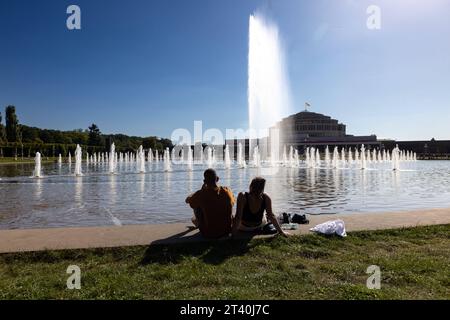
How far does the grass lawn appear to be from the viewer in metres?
4.96

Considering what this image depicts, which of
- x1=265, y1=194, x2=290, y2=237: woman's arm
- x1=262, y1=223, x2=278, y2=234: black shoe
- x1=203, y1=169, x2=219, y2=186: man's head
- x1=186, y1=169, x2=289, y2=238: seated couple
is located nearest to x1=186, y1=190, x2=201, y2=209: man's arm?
x1=186, y1=169, x2=289, y2=238: seated couple

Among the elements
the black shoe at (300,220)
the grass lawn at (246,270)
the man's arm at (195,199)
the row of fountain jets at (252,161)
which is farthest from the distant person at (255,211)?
the row of fountain jets at (252,161)

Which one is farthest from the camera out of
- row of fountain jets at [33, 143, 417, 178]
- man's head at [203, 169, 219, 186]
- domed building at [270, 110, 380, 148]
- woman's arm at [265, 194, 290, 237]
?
domed building at [270, 110, 380, 148]

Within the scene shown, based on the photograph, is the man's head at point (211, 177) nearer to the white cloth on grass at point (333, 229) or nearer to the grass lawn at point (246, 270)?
the grass lawn at point (246, 270)

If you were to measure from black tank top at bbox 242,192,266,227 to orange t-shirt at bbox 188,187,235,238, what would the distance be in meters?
0.40

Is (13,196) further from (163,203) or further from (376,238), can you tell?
(376,238)

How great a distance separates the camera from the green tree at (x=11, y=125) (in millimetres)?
92625

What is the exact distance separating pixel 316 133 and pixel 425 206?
159 m

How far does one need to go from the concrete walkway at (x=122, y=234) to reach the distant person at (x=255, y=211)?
29 cm

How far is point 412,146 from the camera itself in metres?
145

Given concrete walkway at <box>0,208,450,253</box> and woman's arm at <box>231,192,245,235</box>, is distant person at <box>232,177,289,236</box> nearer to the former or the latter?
woman's arm at <box>231,192,245,235</box>

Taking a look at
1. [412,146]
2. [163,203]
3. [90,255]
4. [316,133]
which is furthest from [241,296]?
[316,133]

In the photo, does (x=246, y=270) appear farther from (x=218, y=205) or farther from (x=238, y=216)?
(x=218, y=205)

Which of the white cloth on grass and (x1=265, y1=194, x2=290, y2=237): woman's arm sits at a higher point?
(x1=265, y1=194, x2=290, y2=237): woman's arm
